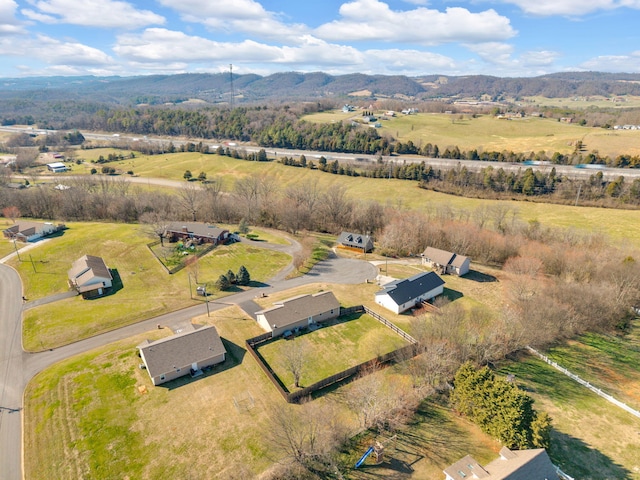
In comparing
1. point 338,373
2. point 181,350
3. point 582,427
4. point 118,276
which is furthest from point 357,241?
point 582,427

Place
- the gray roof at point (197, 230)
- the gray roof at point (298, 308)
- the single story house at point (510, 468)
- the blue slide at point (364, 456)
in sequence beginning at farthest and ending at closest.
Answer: the gray roof at point (197, 230) < the gray roof at point (298, 308) < the blue slide at point (364, 456) < the single story house at point (510, 468)

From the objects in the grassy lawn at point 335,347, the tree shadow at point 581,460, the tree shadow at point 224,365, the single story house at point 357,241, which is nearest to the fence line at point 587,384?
the tree shadow at point 581,460

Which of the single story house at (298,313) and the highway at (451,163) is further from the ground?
the highway at (451,163)

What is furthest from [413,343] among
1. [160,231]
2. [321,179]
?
[321,179]

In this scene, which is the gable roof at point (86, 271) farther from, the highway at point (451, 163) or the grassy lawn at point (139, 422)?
the highway at point (451, 163)

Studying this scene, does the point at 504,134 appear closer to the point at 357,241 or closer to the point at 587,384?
the point at 357,241

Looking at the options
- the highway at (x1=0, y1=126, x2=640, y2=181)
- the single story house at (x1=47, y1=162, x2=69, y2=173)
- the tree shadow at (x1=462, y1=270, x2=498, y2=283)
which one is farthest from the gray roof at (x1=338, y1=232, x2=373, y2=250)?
the single story house at (x1=47, y1=162, x2=69, y2=173)

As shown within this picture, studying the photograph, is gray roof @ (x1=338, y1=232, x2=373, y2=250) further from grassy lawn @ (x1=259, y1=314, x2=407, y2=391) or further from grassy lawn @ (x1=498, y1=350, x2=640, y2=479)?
grassy lawn @ (x1=498, y1=350, x2=640, y2=479)
